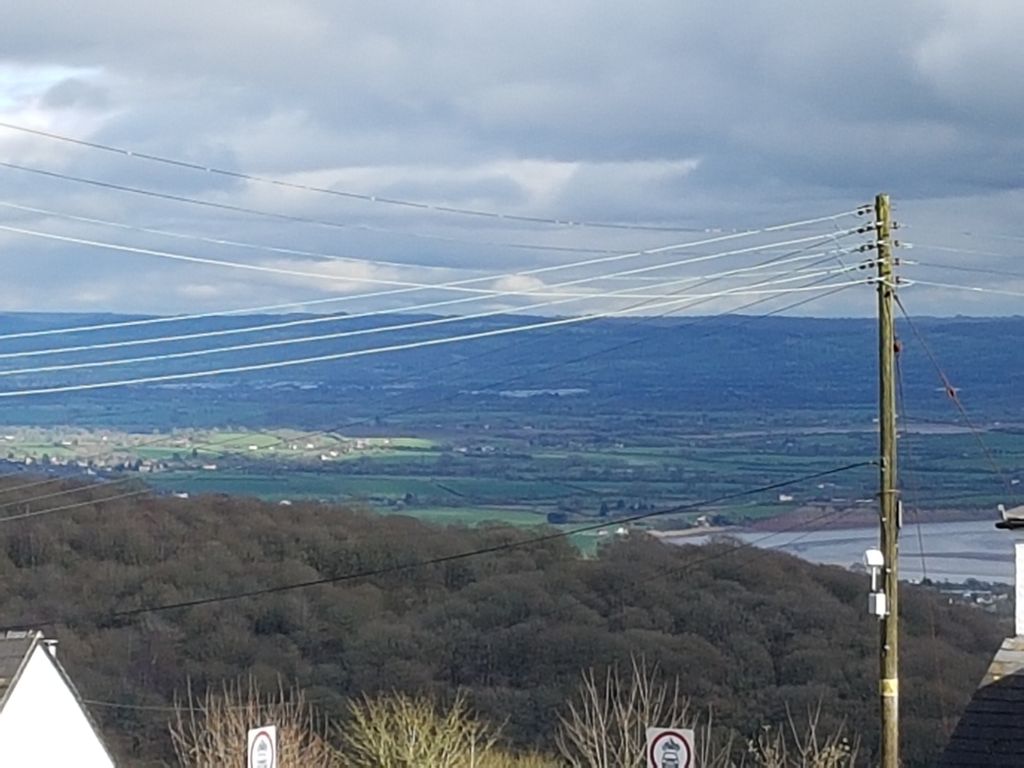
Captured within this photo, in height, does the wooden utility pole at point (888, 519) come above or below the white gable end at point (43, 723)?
above

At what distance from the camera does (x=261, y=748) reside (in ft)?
56.4

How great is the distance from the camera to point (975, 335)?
340 ft

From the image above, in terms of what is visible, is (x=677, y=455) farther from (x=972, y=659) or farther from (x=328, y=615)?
(x=972, y=659)

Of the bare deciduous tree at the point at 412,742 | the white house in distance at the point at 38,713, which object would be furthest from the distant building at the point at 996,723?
the white house in distance at the point at 38,713

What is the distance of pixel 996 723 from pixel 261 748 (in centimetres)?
830

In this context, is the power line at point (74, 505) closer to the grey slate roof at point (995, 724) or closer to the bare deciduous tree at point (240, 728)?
the bare deciduous tree at point (240, 728)

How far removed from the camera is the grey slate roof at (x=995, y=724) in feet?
66.8

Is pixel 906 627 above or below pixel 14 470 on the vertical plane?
below

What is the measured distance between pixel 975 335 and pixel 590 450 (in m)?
21.7

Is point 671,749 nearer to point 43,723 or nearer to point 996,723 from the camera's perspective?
point 996,723

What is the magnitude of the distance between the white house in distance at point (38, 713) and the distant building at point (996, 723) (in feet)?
48.2

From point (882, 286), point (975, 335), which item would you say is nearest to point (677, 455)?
point (975, 335)

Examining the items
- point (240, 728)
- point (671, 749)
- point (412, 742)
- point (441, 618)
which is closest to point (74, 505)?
point (441, 618)

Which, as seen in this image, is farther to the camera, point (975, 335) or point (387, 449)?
point (975, 335)
